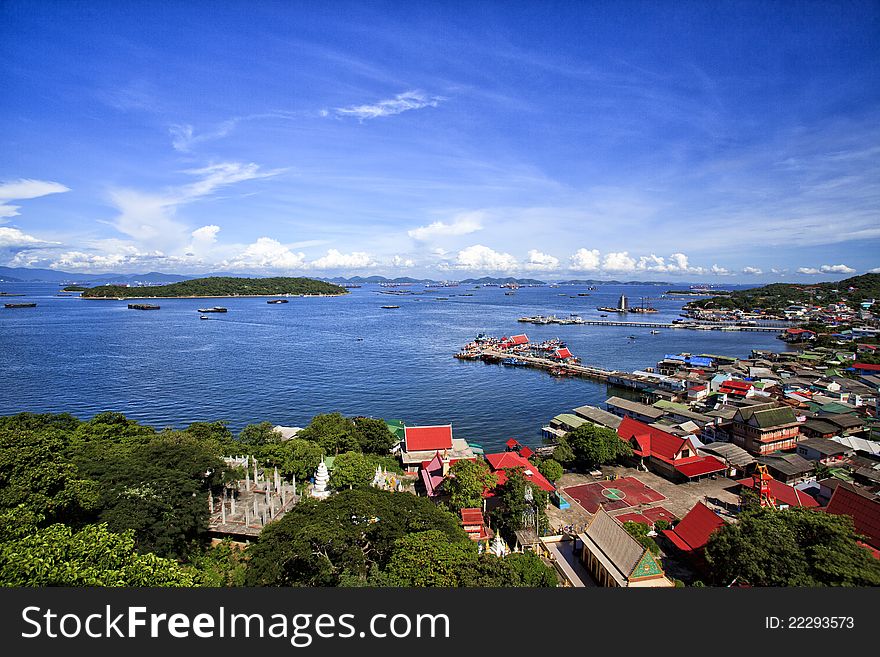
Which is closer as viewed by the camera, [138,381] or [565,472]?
[565,472]

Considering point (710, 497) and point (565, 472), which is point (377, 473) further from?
point (710, 497)

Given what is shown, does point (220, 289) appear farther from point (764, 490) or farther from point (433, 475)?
point (764, 490)

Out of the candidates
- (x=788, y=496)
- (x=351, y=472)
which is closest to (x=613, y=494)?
(x=788, y=496)

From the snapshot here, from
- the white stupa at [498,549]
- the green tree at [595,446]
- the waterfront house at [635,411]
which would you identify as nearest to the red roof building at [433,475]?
the white stupa at [498,549]

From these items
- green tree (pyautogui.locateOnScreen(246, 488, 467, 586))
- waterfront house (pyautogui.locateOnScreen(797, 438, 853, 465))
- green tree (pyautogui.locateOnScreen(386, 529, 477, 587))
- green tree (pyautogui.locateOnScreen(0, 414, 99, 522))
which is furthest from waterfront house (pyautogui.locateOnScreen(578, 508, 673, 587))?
waterfront house (pyautogui.locateOnScreen(797, 438, 853, 465))

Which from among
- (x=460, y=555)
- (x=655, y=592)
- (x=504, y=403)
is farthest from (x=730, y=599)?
(x=504, y=403)

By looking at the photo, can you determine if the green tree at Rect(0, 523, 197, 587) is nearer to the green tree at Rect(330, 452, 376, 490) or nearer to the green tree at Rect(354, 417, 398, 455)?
the green tree at Rect(330, 452, 376, 490)
